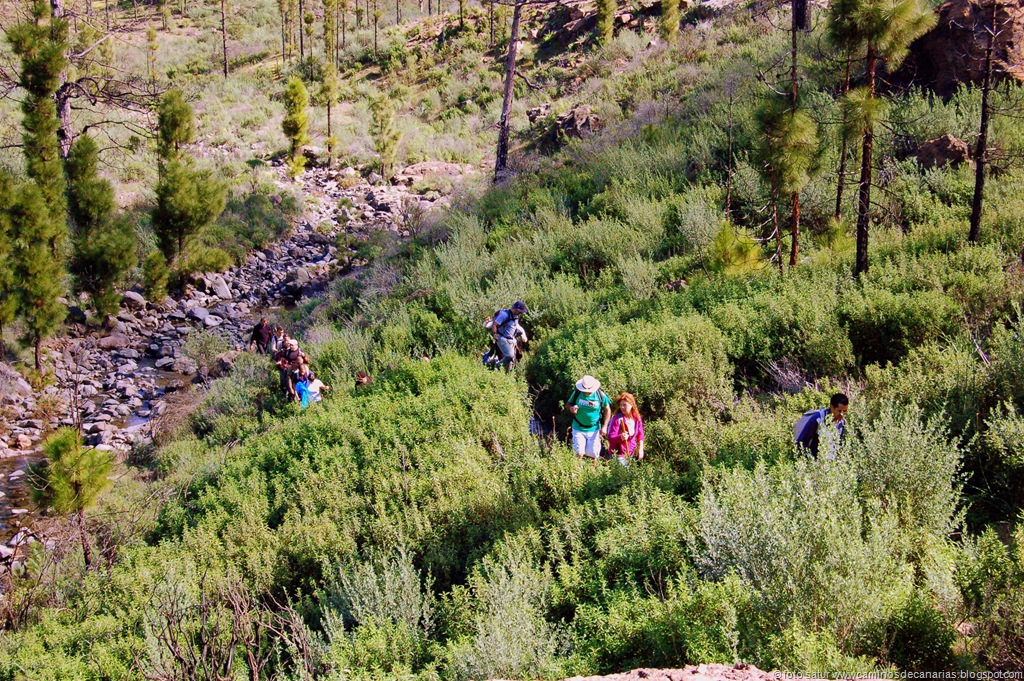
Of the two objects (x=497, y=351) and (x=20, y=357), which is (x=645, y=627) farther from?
(x=20, y=357)

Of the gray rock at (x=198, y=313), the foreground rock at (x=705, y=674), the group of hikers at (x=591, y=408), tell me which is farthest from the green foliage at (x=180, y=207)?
the foreground rock at (x=705, y=674)

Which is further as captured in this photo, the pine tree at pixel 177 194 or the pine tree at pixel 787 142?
the pine tree at pixel 177 194

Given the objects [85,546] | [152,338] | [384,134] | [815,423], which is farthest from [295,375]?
[384,134]

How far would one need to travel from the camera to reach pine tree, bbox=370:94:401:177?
2641 cm

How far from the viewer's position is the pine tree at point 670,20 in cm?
2779

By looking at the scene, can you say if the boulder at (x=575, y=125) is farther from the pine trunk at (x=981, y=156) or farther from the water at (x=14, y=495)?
the water at (x=14, y=495)

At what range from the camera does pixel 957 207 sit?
10.2 meters

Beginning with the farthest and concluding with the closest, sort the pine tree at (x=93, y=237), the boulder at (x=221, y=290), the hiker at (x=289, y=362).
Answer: the boulder at (x=221, y=290), the pine tree at (x=93, y=237), the hiker at (x=289, y=362)

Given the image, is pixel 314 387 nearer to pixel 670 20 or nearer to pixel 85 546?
pixel 85 546

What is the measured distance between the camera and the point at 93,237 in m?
15.7

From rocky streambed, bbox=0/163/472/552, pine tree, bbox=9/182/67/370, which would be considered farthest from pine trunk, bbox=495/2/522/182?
pine tree, bbox=9/182/67/370

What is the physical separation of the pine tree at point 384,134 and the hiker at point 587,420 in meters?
21.4

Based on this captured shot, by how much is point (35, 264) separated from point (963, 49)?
62.6 ft

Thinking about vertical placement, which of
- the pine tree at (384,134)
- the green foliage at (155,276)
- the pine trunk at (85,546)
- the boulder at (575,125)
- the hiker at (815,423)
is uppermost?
the boulder at (575,125)
